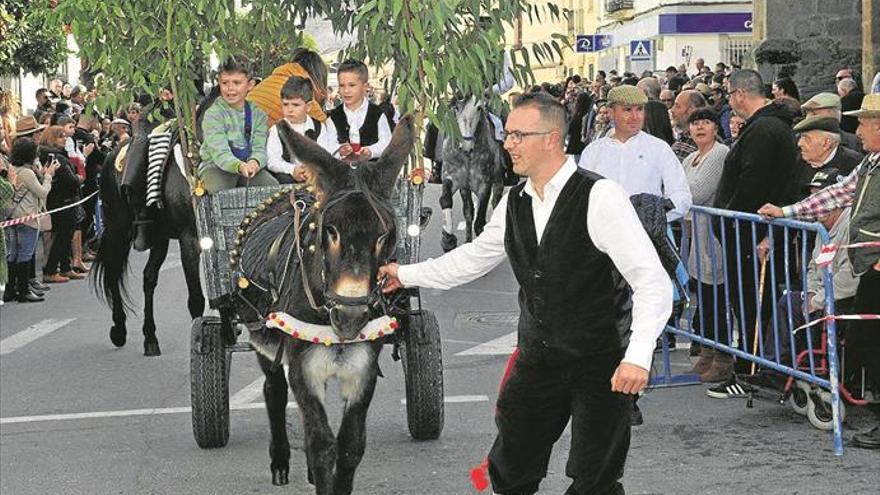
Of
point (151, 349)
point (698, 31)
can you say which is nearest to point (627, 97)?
point (151, 349)

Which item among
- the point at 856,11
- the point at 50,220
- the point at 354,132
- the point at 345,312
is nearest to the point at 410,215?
the point at 354,132

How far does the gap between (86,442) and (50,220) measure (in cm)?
902

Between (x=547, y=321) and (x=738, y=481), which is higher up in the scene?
(x=547, y=321)

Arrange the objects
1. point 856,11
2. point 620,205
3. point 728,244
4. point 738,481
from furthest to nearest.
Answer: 1. point 856,11
2. point 728,244
3. point 738,481
4. point 620,205

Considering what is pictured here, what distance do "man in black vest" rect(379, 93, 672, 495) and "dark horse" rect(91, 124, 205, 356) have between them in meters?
6.39

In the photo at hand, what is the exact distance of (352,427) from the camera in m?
7.68

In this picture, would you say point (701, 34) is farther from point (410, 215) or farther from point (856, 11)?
point (410, 215)

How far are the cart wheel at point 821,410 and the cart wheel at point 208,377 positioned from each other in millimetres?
3459

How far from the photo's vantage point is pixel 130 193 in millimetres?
13516

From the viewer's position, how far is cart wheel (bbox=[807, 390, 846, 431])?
→ 986cm

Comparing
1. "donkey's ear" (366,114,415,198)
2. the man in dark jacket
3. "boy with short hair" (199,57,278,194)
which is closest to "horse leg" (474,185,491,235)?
the man in dark jacket

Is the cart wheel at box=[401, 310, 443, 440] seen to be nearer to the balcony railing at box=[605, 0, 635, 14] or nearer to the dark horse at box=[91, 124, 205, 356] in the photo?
the dark horse at box=[91, 124, 205, 356]

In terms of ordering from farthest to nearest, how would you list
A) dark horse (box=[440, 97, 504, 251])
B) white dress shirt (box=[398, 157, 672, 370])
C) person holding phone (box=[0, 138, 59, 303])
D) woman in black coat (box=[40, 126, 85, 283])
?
dark horse (box=[440, 97, 504, 251]), woman in black coat (box=[40, 126, 85, 283]), person holding phone (box=[0, 138, 59, 303]), white dress shirt (box=[398, 157, 672, 370])

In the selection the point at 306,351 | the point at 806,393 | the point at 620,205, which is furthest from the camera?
the point at 806,393
